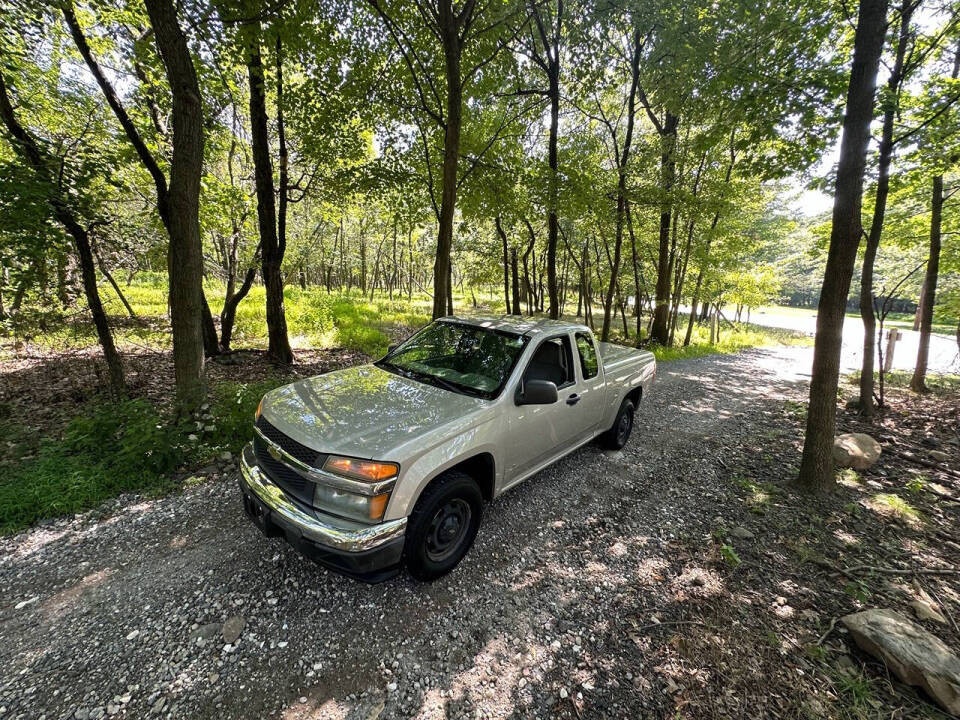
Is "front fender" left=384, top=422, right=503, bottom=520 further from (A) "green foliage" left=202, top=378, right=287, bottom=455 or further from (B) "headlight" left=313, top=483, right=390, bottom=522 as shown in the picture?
(A) "green foliage" left=202, top=378, right=287, bottom=455

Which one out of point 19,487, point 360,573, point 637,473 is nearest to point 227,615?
point 360,573

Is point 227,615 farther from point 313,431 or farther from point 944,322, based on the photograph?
point 944,322

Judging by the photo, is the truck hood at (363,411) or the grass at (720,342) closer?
the truck hood at (363,411)

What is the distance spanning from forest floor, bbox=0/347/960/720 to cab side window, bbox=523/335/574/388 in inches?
50.1

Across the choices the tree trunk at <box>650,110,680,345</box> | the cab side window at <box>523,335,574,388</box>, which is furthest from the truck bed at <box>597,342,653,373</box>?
the tree trunk at <box>650,110,680,345</box>

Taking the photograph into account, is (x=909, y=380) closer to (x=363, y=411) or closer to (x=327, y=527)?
(x=363, y=411)

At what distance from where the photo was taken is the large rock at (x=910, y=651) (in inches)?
80.0

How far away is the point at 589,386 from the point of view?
4.04 m

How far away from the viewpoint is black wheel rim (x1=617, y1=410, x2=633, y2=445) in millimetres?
5027

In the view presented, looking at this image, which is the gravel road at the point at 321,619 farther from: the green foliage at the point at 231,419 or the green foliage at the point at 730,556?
the green foliage at the point at 231,419

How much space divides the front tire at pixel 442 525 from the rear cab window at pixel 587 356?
191 cm

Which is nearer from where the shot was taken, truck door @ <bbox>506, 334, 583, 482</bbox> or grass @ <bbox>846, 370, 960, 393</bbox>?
truck door @ <bbox>506, 334, 583, 482</bbox>

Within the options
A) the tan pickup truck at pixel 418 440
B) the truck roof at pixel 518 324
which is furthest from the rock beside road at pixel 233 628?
the truck roof at pixel 518 324

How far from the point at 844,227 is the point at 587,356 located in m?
2.78
